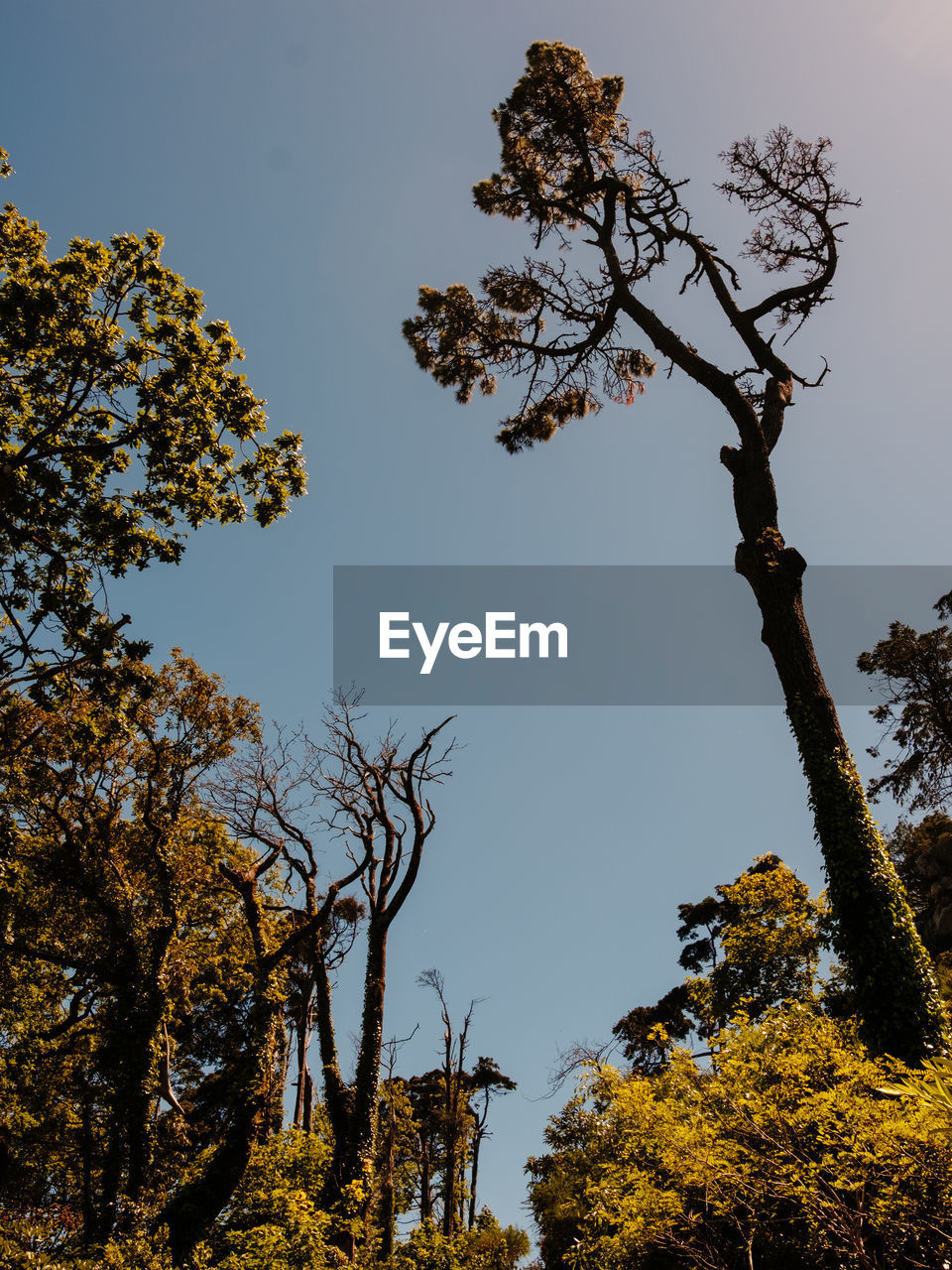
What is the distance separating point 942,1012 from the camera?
7316 mm

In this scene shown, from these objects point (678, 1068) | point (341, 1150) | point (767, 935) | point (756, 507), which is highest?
point (756, 507)

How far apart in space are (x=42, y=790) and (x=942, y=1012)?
1751 cm

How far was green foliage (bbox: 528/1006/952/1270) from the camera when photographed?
4578mm

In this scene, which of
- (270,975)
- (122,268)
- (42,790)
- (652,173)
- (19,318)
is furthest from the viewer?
(42,790)

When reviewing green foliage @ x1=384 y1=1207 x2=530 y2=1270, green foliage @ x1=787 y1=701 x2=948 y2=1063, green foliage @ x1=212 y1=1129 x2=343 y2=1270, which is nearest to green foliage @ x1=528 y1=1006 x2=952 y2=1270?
green foliage @ x1=787 y1=701 x2=948 y2=1063

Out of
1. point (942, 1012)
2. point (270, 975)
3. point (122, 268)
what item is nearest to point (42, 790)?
point (270, 975)

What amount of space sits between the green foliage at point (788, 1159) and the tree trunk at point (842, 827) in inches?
22.5

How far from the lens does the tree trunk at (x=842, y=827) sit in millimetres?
7332

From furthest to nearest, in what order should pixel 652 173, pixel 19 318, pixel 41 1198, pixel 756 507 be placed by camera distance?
pixel 41 1198 < pixel 652 173 < pixel 756 507 < pixel 19 318

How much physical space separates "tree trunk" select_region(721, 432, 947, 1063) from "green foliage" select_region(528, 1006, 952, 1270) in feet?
1.87

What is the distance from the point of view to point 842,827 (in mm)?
8500

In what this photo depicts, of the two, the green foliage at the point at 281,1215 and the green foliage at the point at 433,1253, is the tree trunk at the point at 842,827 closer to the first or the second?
the green foliage at the point at 281,1215

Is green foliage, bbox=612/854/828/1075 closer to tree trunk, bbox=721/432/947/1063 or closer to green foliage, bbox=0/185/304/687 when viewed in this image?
tree trunk, bbox=721/432/947/1063

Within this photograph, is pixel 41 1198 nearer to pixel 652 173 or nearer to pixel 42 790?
pixel 42 790
